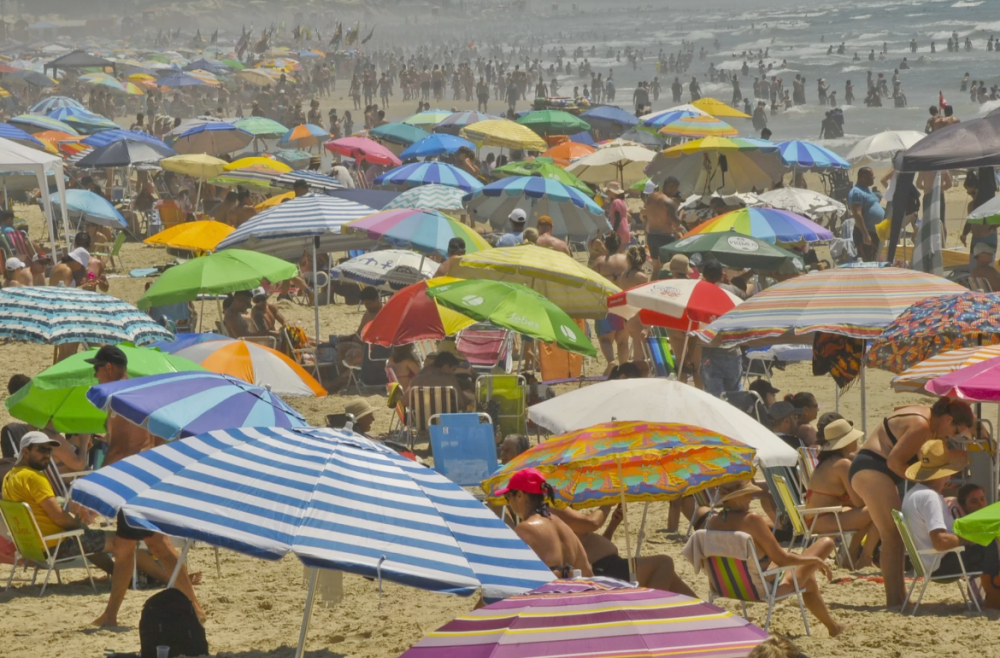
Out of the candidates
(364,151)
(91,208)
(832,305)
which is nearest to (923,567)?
(832,305)

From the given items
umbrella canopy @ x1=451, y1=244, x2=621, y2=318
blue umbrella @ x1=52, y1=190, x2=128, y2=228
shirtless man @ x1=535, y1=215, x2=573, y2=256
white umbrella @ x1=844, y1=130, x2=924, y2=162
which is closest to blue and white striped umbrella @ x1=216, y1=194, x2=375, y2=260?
shirtless man @ x1=535, y1=215, x2=573, y2=256

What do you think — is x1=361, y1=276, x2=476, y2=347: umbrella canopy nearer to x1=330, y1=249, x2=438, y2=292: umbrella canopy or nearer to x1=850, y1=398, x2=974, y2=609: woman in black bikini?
x1=330, y1=249, x2=438, y2=292: umbrella canopy

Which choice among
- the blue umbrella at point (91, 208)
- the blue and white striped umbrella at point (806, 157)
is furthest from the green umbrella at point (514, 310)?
the blue and white striped umbrella at point (806, 157)

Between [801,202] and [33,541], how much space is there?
1135cm

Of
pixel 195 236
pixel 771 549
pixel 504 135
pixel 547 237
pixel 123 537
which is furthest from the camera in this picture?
pixel 504 135

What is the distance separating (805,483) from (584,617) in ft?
14.0

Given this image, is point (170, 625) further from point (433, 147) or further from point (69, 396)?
point (433, 147)

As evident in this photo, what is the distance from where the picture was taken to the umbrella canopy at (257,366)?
774 centimetres

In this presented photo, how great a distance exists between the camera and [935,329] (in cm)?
689

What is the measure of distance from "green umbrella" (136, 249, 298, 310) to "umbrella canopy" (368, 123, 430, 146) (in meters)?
13.8

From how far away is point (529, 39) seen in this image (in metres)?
92.9

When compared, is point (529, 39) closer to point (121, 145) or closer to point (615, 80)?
point (615, 80)

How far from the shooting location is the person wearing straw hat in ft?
17.9

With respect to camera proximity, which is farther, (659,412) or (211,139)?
(211,139)
